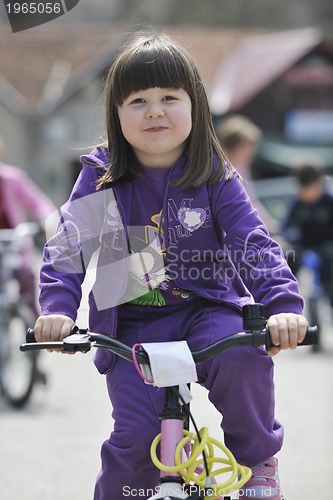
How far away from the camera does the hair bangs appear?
321cm

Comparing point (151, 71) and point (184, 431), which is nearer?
point (184, 431)

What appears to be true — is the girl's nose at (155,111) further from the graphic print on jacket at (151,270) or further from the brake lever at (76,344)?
the brake lever at (76,344)

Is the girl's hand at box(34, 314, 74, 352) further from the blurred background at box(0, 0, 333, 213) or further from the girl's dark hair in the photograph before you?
the blurred background at box(0, 0, 333, 213)

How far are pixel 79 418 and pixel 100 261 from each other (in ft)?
12.2

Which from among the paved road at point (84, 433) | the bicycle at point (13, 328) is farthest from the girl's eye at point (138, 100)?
the bicycle at point (13, 328)

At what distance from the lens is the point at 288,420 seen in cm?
679

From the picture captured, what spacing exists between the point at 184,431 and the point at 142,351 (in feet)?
0.79

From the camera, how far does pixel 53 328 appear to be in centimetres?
300

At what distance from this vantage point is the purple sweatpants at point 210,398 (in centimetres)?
309

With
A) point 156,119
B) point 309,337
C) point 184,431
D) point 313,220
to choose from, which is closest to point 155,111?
point 156,119

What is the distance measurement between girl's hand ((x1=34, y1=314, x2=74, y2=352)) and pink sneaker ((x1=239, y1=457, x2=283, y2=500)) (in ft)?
2.29

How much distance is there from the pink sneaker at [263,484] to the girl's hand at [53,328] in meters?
0.70

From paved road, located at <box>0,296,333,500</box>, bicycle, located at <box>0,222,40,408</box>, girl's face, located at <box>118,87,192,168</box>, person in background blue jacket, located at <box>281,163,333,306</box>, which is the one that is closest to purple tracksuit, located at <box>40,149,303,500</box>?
girl's face, located at <box>118,87,192,168</box>

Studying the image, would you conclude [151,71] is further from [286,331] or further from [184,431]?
[184,431]
